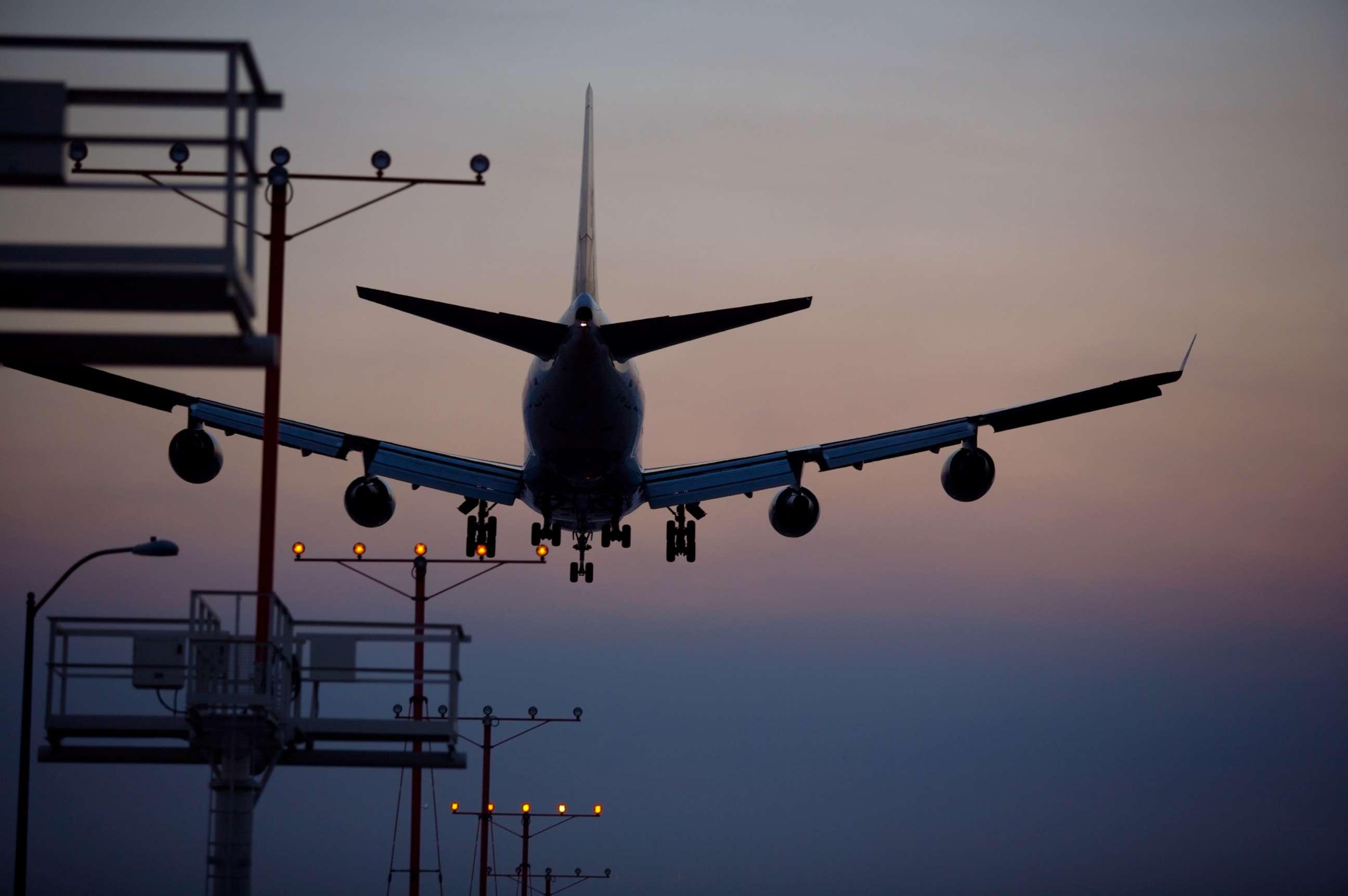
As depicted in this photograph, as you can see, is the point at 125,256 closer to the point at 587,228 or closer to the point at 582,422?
the point at 582,422

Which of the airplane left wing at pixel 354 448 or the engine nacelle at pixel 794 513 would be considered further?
the engine nacelle at pixel 794 513

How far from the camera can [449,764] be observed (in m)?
23.0

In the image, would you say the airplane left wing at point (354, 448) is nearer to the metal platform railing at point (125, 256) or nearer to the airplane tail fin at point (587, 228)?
the airplane tail fin at point (587, 228)

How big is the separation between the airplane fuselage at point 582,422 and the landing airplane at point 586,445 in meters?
0.04

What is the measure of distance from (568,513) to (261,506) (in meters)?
Result: 27.3

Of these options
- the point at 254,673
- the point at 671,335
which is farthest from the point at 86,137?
the point at 671,335

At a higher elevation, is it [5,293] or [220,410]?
[220,410]

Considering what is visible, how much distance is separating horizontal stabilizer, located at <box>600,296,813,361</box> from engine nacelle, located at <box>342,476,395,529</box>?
34.4 feet

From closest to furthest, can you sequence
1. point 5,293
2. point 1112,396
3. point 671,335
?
1. point 5,293
2. point 671,335
3. point 1112,396

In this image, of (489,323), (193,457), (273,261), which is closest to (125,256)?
(273,261)

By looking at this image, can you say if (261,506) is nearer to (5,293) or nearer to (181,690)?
(181,690)

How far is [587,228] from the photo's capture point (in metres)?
61.1

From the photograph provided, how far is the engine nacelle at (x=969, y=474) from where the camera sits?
163ft

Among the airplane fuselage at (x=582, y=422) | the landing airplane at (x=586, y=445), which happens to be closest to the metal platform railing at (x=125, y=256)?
the landing airplane at (x=586, y=445)
